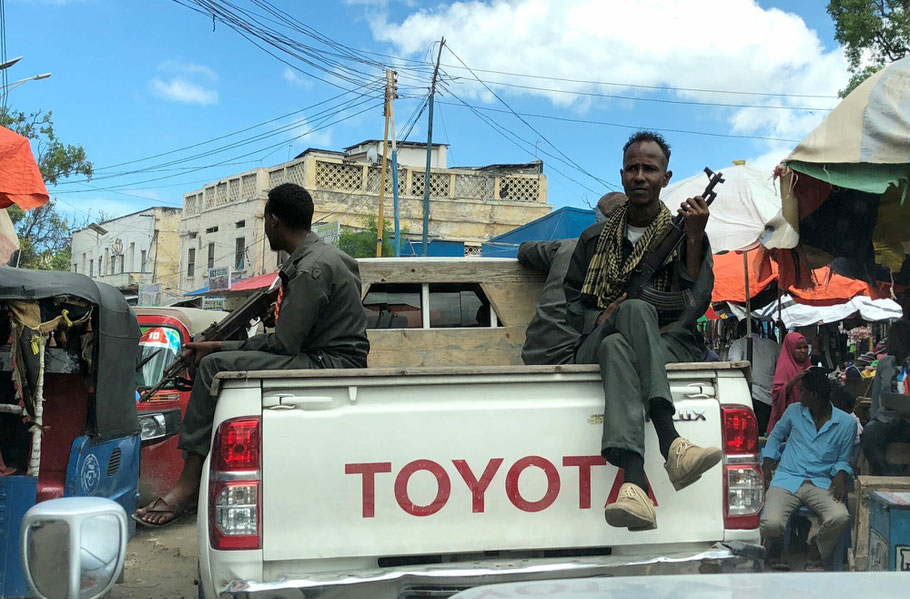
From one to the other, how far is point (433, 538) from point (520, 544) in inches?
12.8

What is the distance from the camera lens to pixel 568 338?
13.7 feet

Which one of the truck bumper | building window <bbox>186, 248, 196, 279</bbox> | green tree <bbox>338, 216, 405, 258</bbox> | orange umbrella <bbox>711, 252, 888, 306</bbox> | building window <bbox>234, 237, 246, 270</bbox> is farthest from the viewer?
building window <bbox>186, 248, 196, 279</bbox>

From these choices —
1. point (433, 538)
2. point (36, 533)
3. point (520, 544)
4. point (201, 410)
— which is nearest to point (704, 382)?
point (520, 544)

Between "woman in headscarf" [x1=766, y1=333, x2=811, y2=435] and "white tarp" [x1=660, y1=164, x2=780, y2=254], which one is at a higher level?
"white tarp" [x1=660, y1=164, x2=780, y2=254]

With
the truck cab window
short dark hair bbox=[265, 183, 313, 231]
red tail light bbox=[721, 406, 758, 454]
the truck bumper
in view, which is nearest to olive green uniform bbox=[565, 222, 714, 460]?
red tail light bbox=[721, 406, 758, 454]

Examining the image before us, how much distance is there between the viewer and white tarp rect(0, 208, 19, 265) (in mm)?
5823

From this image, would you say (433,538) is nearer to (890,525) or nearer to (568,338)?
(568,338)

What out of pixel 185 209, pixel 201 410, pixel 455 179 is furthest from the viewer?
pixel 185 209

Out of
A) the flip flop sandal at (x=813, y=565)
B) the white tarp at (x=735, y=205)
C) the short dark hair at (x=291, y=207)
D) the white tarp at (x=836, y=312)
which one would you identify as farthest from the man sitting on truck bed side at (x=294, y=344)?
the white tarp at (x=836, y=312)

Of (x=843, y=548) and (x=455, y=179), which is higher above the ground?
(x=455, y=179)

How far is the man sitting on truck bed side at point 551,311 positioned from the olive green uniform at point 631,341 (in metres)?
0.13

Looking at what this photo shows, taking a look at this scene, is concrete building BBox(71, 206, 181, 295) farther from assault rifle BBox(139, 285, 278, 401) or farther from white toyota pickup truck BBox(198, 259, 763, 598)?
white toyota pickup truck BBox(198, 259, 763, 598)

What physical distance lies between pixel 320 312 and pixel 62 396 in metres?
2.19

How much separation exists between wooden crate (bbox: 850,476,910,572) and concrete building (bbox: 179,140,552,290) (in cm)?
2477
